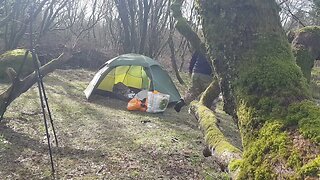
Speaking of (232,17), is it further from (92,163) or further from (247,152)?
(92,163)

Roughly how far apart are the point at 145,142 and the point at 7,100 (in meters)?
2.52

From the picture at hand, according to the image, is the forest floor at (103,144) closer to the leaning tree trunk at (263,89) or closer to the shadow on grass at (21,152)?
the shadow on grass at (21,152)

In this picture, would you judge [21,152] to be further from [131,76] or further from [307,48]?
[131,76]

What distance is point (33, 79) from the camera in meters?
6.41

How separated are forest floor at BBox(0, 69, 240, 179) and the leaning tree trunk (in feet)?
8.72

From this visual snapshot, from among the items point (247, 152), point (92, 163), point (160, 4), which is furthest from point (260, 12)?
point (160, 4)

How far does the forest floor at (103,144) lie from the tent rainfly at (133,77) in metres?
1.08

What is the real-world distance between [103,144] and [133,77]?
19.0 ft

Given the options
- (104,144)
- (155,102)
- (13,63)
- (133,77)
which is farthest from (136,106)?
(13,63)

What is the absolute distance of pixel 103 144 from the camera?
19.6 ft

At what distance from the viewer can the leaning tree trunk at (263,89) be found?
1617 mm

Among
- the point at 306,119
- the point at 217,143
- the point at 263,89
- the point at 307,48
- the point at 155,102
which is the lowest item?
the point at 155,102

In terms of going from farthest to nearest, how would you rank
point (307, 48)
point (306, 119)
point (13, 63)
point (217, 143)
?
point (13, 63)
point (307, 48)
point (217, 143)
point (306, 119)

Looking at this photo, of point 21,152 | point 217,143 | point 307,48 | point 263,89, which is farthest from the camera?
point 21,152
